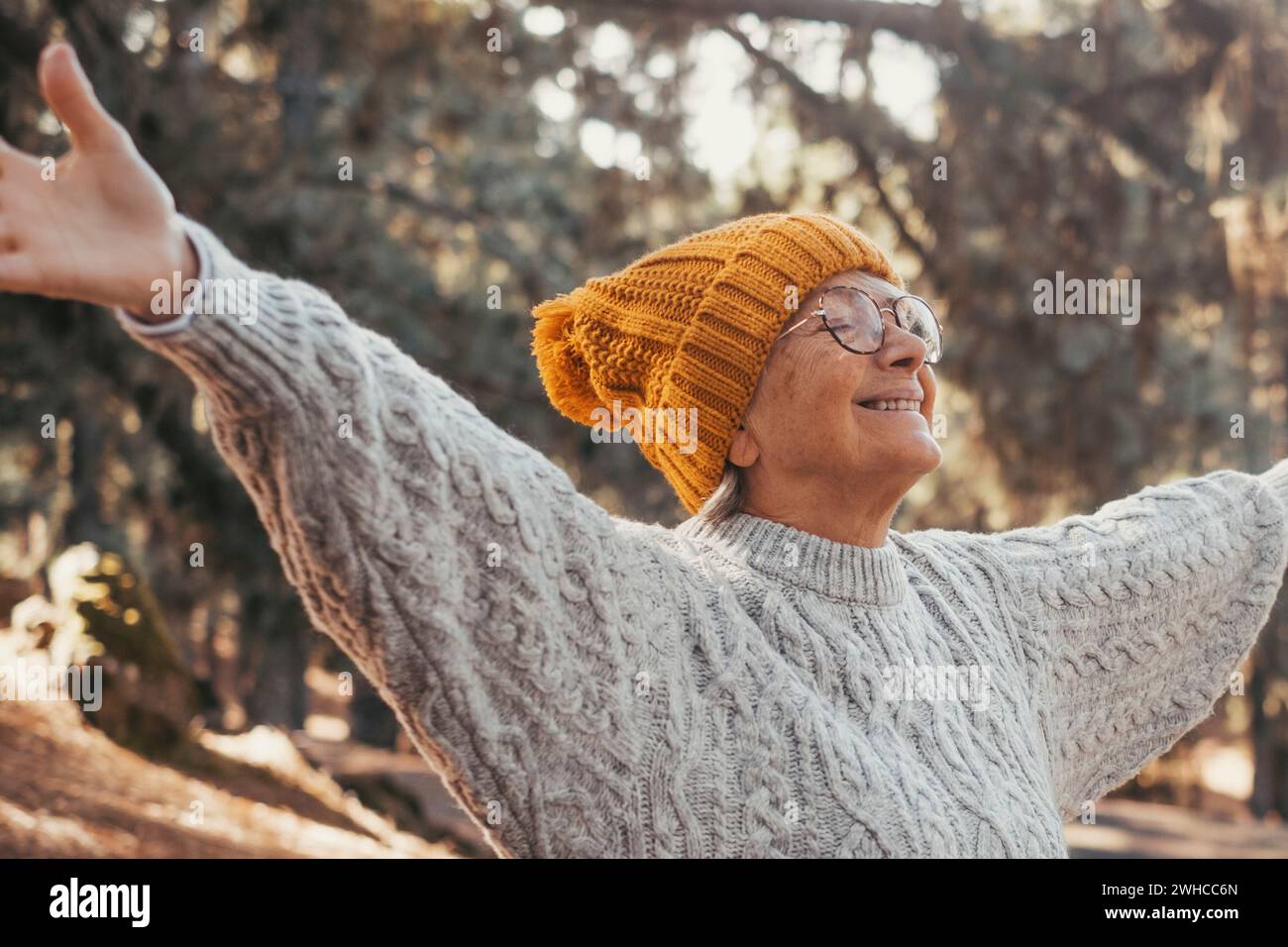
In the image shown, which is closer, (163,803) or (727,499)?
(727,499)

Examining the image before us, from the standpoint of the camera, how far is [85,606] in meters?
5.51

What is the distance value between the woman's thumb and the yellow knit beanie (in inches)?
40.1

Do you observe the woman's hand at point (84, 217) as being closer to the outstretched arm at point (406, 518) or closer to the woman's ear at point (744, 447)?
the outstretched arm at point (406, 518)

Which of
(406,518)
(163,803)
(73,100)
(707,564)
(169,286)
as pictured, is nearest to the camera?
(73,100)

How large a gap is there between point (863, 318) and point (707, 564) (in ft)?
1.52

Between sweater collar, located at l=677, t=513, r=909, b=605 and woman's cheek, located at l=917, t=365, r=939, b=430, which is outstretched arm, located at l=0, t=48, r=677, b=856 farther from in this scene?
woman's cheek, located at l=917, t=365, r=939, b=430

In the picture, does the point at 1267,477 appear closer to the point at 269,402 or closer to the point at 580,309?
the point at 580,309

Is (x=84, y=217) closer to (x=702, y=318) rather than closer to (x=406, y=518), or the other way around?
(x=406, y=518)

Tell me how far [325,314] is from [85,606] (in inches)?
174

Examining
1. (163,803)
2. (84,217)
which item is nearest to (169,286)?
(84,217)

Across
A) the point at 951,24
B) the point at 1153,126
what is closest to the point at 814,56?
the point at 951,24

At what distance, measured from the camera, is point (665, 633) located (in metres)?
1.88

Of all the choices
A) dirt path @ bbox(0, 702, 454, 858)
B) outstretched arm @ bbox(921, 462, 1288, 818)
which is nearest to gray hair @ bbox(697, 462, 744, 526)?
outstretched arm @ bbox(921, 462, 1288, 818)

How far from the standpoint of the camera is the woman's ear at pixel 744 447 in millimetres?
2258
